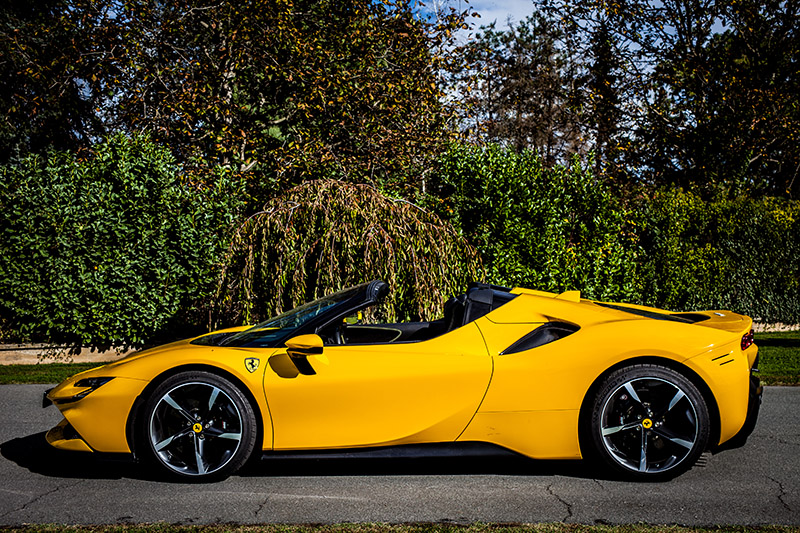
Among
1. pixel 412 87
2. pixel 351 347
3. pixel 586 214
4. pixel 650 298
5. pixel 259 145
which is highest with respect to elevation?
pixel 412 87

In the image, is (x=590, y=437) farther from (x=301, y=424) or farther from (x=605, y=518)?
(x=301, y=424)

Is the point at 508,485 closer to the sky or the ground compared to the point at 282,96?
closer to the ground

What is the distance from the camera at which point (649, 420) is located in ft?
13.3

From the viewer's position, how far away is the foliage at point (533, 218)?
11531mm

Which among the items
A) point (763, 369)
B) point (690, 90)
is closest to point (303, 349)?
point (763, 369)

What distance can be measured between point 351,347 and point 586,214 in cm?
928

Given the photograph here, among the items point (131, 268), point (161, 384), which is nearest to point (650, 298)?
point (131, 268)

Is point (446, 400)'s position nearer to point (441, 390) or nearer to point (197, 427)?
point (441, 390)

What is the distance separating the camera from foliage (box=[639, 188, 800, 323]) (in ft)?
47.2

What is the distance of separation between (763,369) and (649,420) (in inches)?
253

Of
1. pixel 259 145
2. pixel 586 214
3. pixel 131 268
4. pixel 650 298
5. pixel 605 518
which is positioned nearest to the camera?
pixel 605 518

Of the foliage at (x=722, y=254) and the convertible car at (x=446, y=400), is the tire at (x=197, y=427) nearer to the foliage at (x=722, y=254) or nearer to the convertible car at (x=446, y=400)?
the convertible car at (x=446, y=400)

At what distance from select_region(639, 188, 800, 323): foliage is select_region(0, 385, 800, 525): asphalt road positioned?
32.6ft

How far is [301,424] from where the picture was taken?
4105 mm
